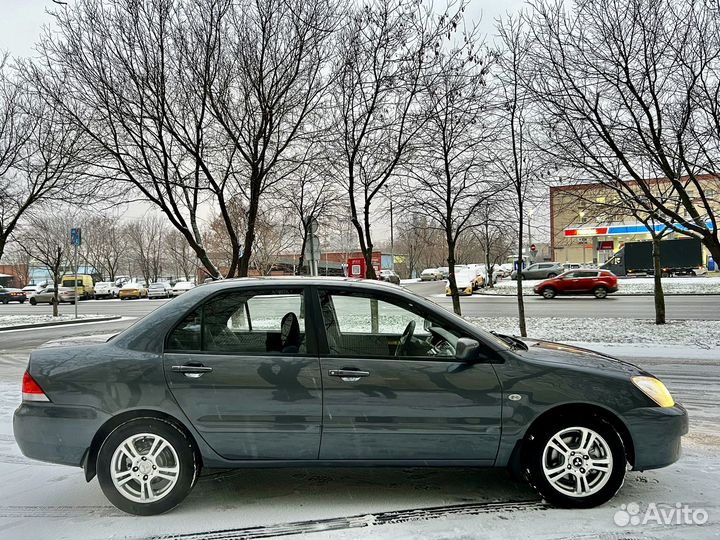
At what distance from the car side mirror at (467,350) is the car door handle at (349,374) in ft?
2.05

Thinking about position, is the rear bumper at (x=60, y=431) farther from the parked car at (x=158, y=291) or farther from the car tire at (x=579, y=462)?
the parked car at (x=158, y=291)

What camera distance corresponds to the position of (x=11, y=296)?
43.5 meters

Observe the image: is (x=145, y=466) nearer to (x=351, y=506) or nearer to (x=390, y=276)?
(x=351, y=506)

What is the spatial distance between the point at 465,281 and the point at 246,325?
1208 inches

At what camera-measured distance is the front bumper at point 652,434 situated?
3.43 m

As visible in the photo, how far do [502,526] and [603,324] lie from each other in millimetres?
13463

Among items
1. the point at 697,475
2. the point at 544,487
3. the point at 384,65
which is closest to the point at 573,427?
the point at 544,487

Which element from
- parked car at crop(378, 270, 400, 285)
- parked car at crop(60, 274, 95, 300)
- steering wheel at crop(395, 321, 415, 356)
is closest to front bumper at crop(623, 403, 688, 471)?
steering wheel at crop(395, 321, 415, 356)

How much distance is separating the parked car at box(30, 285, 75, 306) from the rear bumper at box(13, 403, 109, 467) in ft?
124

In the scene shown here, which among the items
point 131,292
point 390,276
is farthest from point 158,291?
point 390,276

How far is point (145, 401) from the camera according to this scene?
11.0 ft

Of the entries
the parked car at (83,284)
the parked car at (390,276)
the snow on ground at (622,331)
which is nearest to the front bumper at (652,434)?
the snow on ground at (622,331)

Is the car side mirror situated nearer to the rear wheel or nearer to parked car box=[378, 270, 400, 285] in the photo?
the rear wheel

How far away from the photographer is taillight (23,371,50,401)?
3.44 metres
